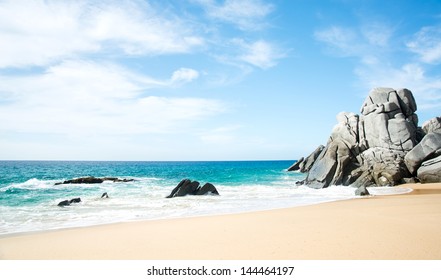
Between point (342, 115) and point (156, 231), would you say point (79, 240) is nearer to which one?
point (156, 231)


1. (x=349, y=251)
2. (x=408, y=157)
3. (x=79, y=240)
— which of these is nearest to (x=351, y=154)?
(x=408, y=157)

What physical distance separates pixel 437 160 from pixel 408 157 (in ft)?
7.81

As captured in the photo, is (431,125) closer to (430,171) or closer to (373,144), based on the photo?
(373,144)

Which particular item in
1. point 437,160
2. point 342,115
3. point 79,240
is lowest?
point 79,240

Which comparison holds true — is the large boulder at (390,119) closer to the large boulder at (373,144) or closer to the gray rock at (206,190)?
the large boulder at (373,144)

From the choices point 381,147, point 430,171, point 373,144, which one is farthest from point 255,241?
point 373,144

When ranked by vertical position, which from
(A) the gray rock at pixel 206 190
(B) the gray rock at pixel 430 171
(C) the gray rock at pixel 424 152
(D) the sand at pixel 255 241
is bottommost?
(A) the gray rock at pixel 206 190

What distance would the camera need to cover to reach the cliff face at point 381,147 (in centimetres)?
2764

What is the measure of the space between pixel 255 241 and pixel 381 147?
28.6m

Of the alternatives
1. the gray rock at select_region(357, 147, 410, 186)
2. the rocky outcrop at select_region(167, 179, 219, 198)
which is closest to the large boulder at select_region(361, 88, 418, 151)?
the gray rock at select_region(357, 147, 410, 186)

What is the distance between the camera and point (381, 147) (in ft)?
101

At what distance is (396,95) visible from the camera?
33406 mm

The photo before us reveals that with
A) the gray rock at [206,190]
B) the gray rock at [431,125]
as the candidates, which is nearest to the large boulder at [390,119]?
the gray rock at [431,125]
